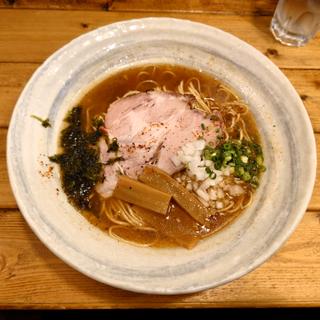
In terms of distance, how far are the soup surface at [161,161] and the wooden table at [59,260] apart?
1.06 ft

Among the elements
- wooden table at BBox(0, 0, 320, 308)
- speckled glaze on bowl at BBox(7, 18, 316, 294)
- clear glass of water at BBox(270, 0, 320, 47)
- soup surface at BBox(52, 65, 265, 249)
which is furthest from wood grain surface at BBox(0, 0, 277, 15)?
soup surface at BBox(52, 65, 265, 249)

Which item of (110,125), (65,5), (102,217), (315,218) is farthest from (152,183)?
(65,5)

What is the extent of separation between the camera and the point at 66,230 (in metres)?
2.02

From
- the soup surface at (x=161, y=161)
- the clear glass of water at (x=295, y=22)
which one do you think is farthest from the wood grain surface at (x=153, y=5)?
the soup surface at (x=161, y=161)

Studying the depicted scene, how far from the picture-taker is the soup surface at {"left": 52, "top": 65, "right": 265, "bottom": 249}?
7.45 feet

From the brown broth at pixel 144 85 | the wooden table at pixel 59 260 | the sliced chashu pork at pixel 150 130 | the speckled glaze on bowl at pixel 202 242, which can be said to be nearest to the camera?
the speckled glaze on bowl at pixel 202 242

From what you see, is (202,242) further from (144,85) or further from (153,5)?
(153,5)

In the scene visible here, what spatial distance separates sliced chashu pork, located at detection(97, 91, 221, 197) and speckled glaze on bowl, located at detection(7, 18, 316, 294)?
0.95 ft

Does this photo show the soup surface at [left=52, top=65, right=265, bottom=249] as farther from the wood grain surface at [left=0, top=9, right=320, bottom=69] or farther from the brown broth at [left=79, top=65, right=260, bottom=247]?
the wood grain surface at [left=0, top=9, right=320, bottom=69]

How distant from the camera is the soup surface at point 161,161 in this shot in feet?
7.45

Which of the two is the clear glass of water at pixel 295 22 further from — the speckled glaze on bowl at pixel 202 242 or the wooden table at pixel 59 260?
the speckled glaze on bowl at pixel 202 242

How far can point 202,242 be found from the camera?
2.15 meters

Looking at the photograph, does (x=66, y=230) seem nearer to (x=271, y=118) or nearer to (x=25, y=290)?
(x=25, y=290)

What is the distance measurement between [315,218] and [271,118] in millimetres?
666
